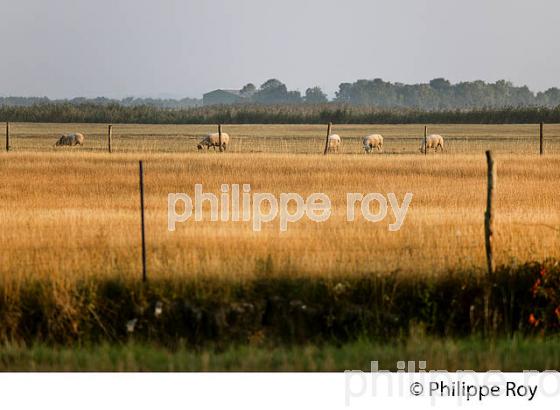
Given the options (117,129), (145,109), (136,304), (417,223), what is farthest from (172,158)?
(145,109)

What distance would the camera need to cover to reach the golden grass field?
1340 centimetres

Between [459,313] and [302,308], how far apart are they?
178cm

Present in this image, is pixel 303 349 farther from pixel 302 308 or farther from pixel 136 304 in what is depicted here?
pixel 136 304

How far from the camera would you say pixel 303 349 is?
436 inches

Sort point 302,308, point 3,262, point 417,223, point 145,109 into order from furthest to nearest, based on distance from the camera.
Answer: point 145,109, point 417,223, point 3,262, point 302,308

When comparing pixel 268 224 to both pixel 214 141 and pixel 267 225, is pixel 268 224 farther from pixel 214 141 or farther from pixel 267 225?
pixel 214 141

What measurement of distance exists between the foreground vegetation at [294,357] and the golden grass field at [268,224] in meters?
1.73

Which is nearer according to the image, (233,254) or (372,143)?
(233,254)

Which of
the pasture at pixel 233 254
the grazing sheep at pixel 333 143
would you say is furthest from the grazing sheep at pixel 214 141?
the pasture at pixel 233 254
